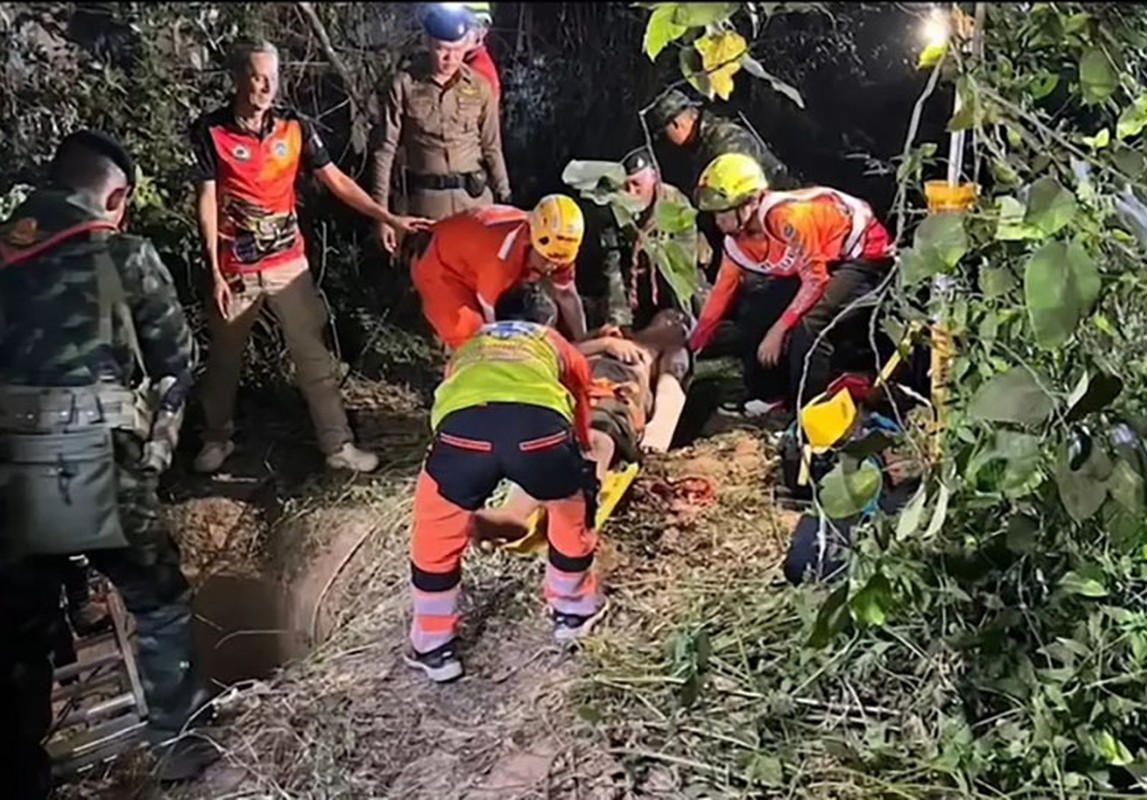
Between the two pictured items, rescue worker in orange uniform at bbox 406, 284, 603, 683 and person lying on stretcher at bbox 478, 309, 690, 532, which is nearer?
rescue worker in orange uniform at bbox 406, 284, 603, 683

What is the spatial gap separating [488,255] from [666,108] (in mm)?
287

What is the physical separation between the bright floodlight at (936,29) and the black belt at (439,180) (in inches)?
24.0

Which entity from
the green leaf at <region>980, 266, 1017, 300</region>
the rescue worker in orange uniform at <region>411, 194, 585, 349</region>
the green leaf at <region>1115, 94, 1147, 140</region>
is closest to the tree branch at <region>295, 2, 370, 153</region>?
the rescue worker in orange uniform at <region>411, 194, 585, 349</region>

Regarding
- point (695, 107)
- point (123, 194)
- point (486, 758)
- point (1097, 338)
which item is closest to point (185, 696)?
point (486, 758)

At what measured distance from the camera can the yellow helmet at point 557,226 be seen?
1666mm

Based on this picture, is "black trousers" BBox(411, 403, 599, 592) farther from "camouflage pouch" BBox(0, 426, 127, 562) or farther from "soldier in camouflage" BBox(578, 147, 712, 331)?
"camouflage pouch" BBox(0, 426, 127, 562)

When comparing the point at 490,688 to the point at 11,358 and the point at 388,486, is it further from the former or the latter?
the point at 11,358

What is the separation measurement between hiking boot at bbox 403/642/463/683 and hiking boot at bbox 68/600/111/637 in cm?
42

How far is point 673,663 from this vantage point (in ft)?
5.43

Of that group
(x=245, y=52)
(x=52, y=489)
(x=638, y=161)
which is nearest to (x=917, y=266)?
(x=638, y=161)

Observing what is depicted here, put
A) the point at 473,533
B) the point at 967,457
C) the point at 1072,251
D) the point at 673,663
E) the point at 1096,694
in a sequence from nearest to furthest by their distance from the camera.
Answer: the point at 1072,251, the point at 967,457, the point at 1096,694, the point at 673,663, the point at 473,533

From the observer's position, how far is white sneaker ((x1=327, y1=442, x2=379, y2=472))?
1.79 metres

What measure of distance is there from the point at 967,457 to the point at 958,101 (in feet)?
1.12

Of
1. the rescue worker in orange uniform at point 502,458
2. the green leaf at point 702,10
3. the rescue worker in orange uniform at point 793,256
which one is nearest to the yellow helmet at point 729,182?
the rescue worker in orange uniform at point 793,256
